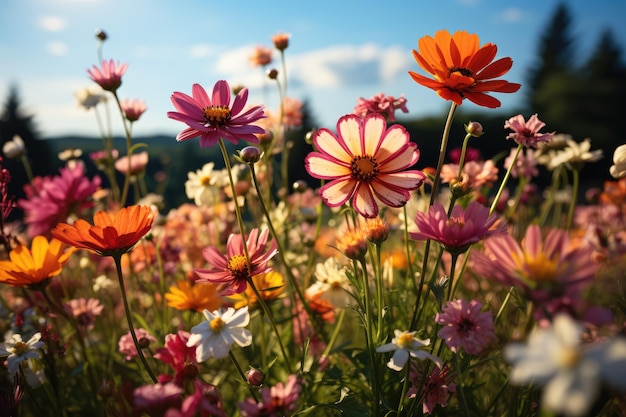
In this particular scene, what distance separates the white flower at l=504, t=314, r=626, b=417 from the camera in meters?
0.28

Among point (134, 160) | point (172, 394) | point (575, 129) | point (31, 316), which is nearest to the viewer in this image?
point (172, 394)

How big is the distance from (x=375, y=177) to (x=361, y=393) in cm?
34

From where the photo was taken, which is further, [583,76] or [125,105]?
[583,76]

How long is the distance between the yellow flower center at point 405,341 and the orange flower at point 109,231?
0.34 meters

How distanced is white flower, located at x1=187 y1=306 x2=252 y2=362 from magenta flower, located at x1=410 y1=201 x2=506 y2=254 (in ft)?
0.75

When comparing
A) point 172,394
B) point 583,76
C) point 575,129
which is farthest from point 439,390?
point 583,76

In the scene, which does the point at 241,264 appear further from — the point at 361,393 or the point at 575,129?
the point at 575,129

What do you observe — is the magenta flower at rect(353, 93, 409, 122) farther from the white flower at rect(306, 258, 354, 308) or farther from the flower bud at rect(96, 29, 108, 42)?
the flower bud at rect(96, 29, 108, 42)

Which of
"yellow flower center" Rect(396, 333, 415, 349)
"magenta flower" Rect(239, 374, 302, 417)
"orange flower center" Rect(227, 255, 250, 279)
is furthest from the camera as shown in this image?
"orange flower center" Rect(227, 255, 250, 279)

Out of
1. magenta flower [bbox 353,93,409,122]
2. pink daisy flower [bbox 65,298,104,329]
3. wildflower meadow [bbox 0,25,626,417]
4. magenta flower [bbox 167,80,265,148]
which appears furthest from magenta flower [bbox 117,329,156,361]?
magenta flower [bbox 353,93,409,122]

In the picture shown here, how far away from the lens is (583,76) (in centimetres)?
1678

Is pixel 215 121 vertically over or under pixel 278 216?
over

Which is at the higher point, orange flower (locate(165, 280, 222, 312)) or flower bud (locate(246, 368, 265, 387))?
flower bud (locate(246, 368, 265, 387))

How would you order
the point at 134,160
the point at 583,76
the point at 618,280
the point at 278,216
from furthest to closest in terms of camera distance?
the point at 583,76
the point at 134,160
the point at 278,216
the point at 618,280
